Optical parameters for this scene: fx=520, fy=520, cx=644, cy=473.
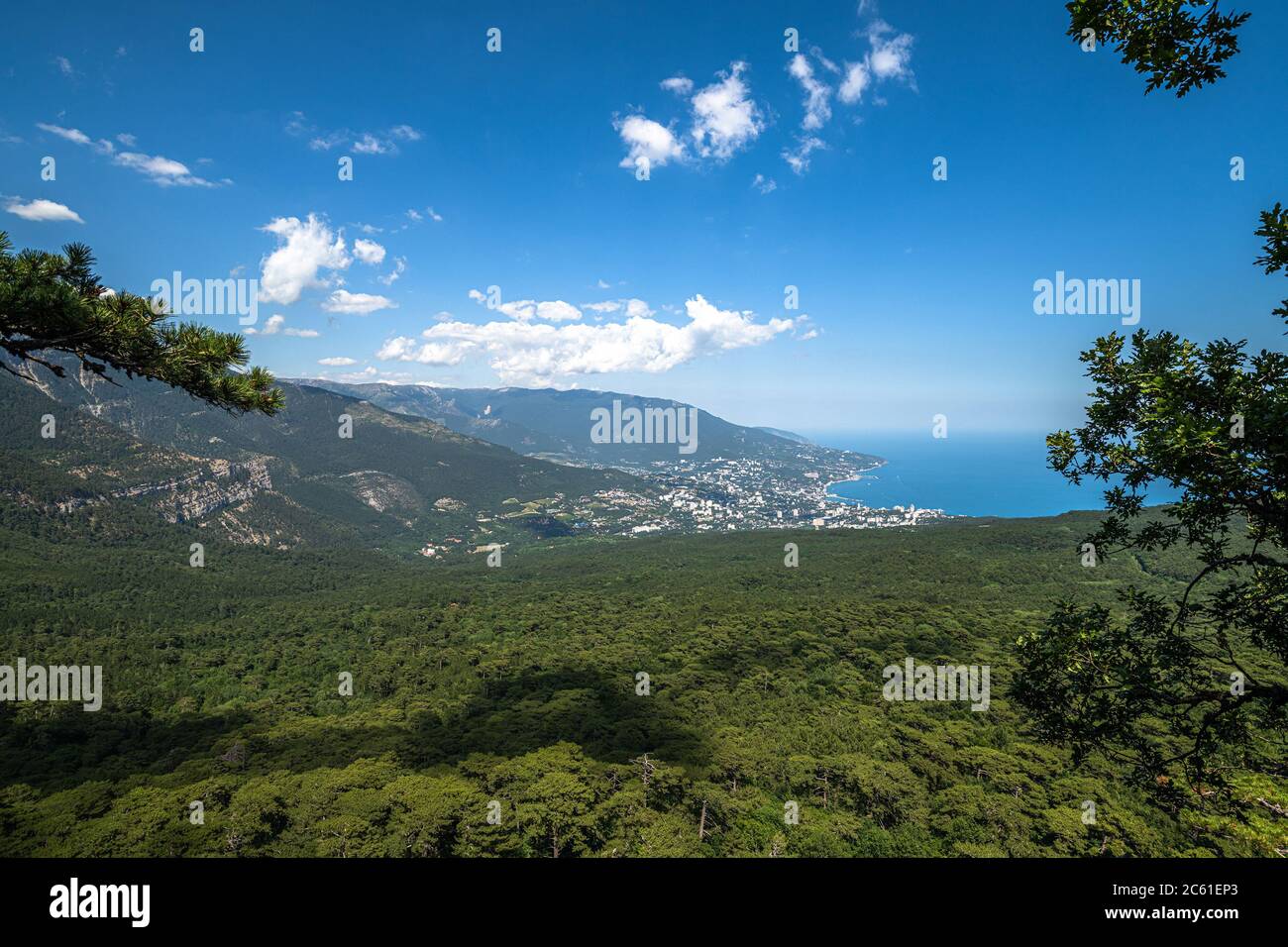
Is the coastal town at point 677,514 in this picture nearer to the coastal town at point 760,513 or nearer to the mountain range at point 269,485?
the coastal town at point 760,513

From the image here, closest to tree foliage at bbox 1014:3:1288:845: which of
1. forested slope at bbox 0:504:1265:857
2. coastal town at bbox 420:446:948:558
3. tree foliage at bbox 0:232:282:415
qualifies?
tree foliage at bbox 0:232:282:415

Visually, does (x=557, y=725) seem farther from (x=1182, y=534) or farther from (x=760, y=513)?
(x=760, y=513)

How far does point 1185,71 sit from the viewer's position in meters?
4.15

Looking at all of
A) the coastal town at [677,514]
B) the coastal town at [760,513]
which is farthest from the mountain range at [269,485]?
the coastal town at [760,513]

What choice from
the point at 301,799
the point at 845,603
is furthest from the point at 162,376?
the point at 845,603

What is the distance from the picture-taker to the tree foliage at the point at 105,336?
17.5 feet

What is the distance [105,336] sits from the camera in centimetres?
580

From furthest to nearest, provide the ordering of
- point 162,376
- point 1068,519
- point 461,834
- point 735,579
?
point 1068,519 → point 735,579 → point 461,834 → point 162,376

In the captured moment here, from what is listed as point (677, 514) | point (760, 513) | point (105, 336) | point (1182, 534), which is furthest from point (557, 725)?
point (760, 513)

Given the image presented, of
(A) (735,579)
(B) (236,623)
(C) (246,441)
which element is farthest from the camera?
(C) (246,441)

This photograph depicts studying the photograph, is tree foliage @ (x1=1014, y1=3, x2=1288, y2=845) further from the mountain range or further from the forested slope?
the mountain range

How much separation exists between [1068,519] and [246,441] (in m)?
237
